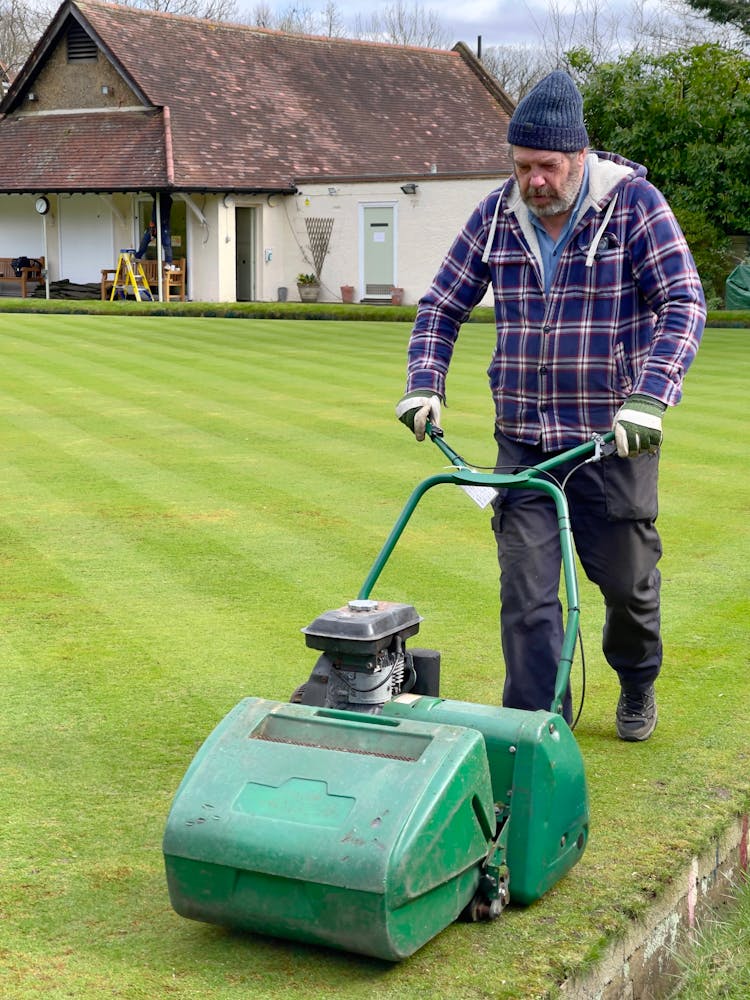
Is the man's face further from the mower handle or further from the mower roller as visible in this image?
the mower roller

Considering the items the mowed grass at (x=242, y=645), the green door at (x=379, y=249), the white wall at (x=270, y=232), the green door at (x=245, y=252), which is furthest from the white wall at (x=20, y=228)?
the mowed grass at (x=242, y=645)

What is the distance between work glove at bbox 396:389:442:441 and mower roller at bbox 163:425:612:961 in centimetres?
67

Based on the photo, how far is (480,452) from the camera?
1061 cm

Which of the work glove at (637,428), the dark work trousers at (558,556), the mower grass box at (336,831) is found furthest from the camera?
the dark work trousers at (558,556)

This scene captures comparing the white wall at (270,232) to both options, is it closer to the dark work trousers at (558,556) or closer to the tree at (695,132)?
the tree at (695,132)

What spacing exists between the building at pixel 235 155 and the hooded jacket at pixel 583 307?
2667 cm

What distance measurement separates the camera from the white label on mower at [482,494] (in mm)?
4020

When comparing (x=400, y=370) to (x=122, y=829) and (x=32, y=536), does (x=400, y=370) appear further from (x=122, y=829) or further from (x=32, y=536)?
(x=122, y=829)

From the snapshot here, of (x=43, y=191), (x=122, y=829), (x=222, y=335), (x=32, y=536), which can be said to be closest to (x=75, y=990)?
(x=122, y=829)

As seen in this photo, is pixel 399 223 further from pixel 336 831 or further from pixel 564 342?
pixel 336 831

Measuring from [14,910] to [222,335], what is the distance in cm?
1768

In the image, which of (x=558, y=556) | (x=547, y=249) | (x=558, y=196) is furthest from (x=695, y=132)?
(x=558, y=556)

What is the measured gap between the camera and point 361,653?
3.60 m

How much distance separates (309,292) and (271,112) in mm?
5229
